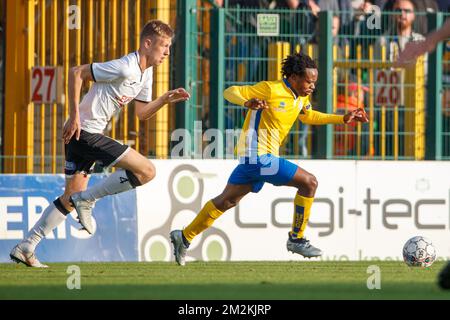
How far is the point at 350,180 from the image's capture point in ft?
49.2

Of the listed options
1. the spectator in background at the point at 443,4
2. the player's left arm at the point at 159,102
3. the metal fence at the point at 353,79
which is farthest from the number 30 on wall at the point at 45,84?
the spectator in background at the point at 443,4

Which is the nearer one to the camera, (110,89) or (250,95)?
(110,89)

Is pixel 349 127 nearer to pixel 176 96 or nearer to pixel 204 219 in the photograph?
pixel 204 219

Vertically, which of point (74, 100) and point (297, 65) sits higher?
point (297, 65)

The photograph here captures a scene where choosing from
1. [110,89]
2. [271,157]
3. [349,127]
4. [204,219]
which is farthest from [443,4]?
[110,89]

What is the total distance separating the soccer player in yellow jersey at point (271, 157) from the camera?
40.4 ft

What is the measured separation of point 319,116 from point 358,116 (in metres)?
0.50

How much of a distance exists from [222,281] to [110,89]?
2426 millimetres

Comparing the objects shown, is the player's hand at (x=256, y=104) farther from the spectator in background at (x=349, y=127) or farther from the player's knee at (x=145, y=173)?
the spectator in background at (x=349, y=127)

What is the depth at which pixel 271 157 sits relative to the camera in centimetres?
1243

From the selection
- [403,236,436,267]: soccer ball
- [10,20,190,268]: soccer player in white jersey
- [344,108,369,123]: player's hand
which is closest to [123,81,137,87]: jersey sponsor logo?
[10,20,190,268]: soccer player in white jersey

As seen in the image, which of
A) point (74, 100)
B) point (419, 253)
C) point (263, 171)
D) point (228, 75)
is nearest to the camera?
point (74, 100)

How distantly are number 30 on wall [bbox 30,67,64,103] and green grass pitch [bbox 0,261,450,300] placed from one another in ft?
8.63
